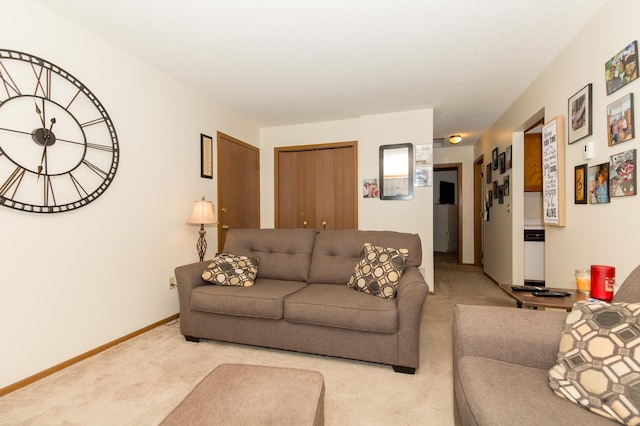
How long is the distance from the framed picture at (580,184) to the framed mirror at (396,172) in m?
1.86

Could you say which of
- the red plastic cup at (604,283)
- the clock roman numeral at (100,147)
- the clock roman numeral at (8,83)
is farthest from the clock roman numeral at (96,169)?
the red plastic cup at (604,283)

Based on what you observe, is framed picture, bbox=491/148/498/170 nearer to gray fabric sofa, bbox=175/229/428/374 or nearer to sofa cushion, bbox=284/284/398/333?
gray fabric sofa, bbox=175/229/428/374

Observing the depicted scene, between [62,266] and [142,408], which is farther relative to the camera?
[62,266]

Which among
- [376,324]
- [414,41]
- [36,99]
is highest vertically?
[414,41]

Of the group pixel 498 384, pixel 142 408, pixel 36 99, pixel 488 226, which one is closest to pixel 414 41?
pixel 498 384

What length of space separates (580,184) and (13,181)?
148 inches

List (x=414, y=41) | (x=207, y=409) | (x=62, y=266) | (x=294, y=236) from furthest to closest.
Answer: (x=294, y=236) → (x=414, y=41) → (x=62, y=266) → (x=207, y=409)

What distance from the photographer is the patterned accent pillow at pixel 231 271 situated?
2.50m

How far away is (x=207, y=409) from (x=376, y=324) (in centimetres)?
Result: 120

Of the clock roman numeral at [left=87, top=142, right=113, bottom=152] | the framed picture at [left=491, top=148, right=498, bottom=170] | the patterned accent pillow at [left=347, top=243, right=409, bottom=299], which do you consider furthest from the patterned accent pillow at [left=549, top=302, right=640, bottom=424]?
the framed picture at [left=491, top=148, right=498, bottom=170]

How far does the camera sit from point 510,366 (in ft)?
3.94

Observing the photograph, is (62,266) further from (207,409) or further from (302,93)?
(302,93)

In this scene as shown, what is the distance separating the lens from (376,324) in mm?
1962

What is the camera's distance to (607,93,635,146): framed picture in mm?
1713
